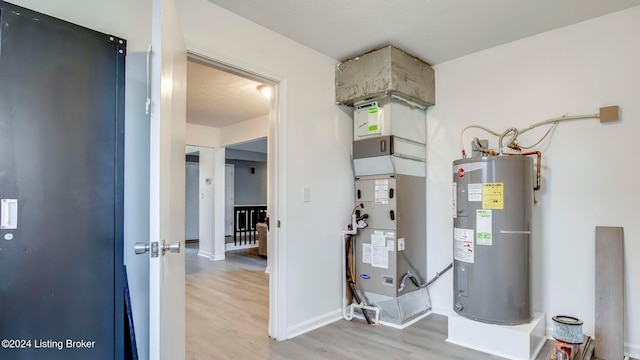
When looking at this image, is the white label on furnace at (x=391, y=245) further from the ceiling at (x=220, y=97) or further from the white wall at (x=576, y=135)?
the ceiling at (x=220, y=97)

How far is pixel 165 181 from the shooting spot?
4.60 ft

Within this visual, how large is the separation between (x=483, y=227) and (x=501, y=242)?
0.53ft

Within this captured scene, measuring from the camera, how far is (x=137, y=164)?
179cm

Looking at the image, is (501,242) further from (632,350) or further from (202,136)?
(202,136)

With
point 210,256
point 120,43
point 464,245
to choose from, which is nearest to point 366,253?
point 464,245

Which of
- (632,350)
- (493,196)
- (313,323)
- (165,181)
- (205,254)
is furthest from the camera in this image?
(205,254)

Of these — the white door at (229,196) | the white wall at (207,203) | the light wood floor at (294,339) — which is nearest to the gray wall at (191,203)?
the white door at (229,196)

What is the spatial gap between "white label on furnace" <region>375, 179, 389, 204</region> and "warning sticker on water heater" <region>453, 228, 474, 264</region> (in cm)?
69

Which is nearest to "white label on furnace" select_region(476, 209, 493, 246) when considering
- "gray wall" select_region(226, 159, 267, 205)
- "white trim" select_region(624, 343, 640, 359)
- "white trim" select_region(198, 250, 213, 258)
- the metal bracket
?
"white trim" select_region(624, 343, 640, 359)

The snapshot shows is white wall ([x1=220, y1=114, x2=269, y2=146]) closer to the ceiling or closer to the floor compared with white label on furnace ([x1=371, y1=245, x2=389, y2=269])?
closer to the ceiling

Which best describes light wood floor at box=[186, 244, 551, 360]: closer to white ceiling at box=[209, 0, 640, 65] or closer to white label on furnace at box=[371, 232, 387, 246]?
white label on furnace at box=[371, 232, 387, 246]

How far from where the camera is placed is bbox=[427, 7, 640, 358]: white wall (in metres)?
2.46

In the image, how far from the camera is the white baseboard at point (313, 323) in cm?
277

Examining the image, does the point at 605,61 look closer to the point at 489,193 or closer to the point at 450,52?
the point at 450,52
